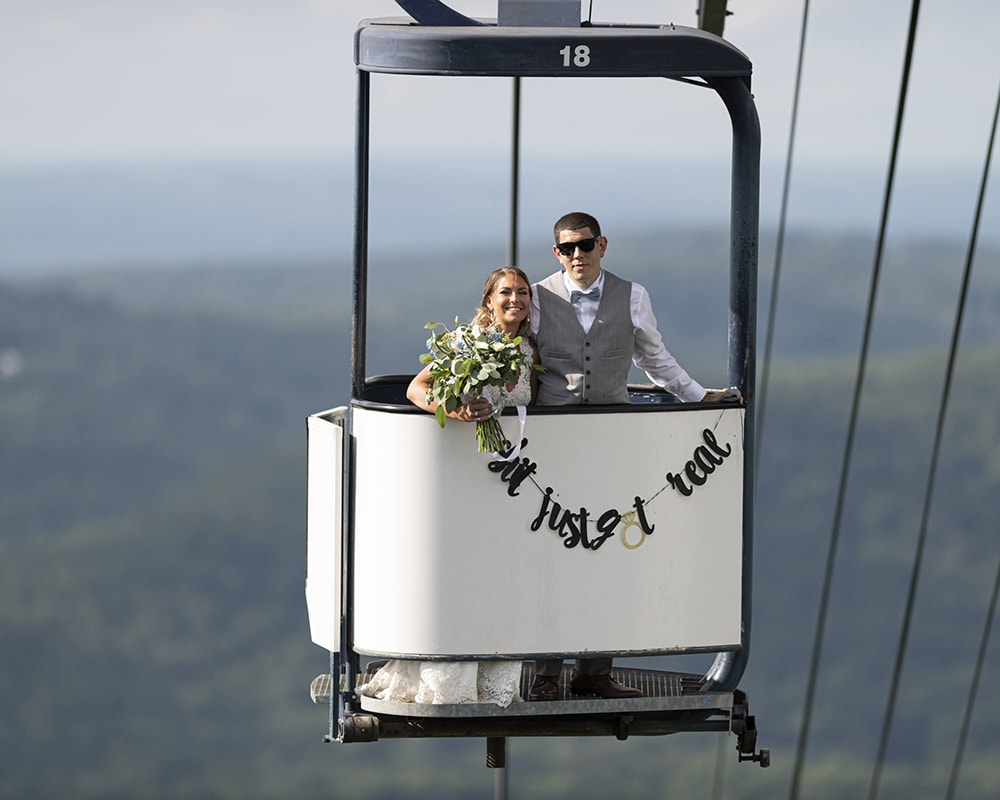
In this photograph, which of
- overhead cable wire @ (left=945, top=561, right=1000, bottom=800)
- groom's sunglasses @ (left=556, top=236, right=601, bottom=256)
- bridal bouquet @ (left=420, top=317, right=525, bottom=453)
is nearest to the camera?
bridal bouquet @ (left=420, top=317, right=525, bottom=453)

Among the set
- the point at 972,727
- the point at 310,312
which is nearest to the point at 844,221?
the point at 310,312

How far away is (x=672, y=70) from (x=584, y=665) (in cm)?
221

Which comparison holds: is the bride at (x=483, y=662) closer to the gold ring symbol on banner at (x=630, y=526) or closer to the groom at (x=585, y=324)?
the groom at (x=585, y=324)

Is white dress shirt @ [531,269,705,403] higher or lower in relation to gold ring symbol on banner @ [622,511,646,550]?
higher

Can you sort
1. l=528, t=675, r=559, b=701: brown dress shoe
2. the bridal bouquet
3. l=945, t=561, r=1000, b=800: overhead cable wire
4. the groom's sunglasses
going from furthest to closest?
l=945, t=561, r=1000, b=800: overhead cable wire < l=528, t=675, r=559, b=701: brown dress shoe < the groom's sunglasses < the bridal bouquet

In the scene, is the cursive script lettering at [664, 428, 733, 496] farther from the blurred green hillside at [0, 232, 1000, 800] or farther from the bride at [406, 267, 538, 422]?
the blurred green hillside at [0, 232, 1000, 800]

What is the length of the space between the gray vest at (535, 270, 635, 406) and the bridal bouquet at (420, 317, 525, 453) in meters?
0.17

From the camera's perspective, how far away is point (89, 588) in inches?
4114

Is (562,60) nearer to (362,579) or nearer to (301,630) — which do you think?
(362,579)

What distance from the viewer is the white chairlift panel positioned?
7.30 metres

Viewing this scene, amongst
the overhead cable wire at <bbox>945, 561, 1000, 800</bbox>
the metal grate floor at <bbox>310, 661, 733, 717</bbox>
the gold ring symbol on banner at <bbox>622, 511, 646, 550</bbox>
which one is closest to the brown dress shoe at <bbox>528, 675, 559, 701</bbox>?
the metal grate floor at <bbox>310, 661, 733, 717</bbox>

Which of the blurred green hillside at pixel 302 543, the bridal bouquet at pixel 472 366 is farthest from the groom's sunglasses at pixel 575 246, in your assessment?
the blurred green hillside at pixel 302 543

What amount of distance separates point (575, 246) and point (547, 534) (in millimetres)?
1021

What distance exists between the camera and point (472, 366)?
7.05m
